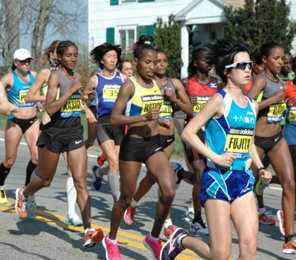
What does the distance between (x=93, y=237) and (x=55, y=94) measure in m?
1.62

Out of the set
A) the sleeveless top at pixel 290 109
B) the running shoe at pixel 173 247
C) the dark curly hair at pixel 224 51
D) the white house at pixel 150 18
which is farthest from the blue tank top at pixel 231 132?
the white house at pixel 150 18

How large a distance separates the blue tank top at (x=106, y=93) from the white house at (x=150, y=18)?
23186mm

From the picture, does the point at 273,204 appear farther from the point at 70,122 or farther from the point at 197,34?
the point at 197,34

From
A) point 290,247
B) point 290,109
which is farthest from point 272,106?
point 290,247

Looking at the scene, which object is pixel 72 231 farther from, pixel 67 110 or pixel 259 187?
pixel 259 187

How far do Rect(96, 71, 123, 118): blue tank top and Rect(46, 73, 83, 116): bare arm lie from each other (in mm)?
1815

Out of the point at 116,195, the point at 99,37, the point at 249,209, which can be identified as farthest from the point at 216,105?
the point at 99,37

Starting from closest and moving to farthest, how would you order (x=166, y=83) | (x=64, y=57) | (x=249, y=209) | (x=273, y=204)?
(x=249, y=209) → (x=64, y=57) → (x=166, y=83) → (x=273, y=204)

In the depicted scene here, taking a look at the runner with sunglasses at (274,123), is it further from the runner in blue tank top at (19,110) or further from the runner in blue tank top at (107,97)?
the runner in blue tank top at (19,110)

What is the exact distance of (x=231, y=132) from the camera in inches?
222

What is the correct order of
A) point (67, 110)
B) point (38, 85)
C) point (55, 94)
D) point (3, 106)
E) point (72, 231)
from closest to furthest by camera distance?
1. point (3, 106)
2. point (55, 94)
3. point (67, 110)
4. point (72, 231)
5. point (38, 85)

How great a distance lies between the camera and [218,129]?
5664mm

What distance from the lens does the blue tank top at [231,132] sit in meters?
5.64

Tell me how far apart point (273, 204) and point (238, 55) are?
5.15 meters
